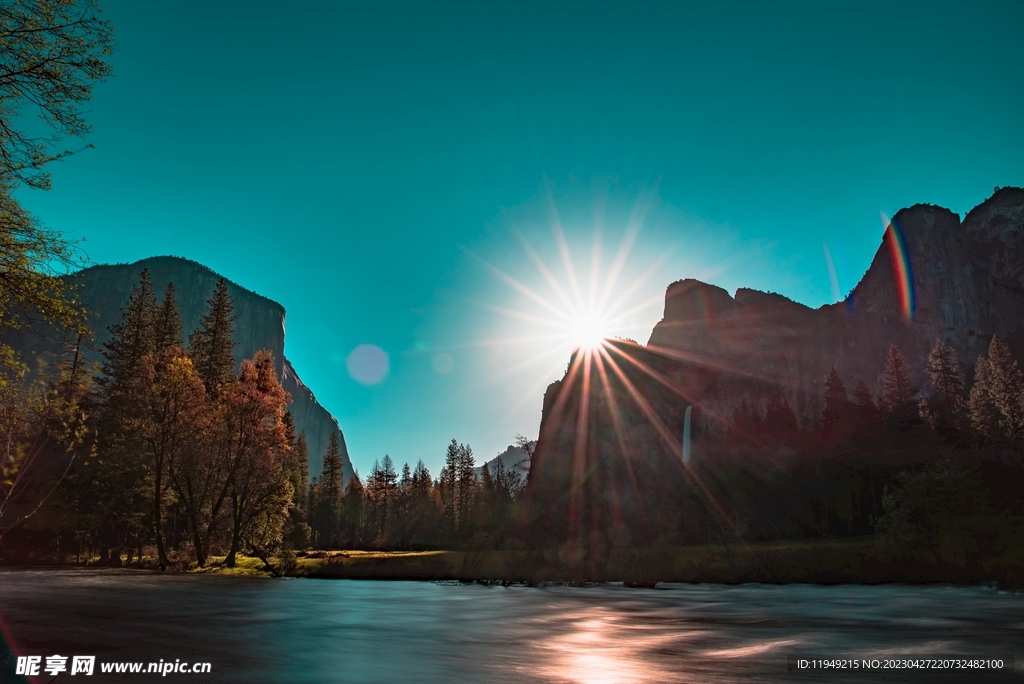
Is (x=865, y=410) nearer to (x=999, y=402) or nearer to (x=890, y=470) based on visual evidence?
(x=890, y=470)

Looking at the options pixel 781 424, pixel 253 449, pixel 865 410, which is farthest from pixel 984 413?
pixel 253 449

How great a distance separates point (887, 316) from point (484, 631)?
193 m

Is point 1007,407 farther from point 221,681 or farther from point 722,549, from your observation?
point 221,681

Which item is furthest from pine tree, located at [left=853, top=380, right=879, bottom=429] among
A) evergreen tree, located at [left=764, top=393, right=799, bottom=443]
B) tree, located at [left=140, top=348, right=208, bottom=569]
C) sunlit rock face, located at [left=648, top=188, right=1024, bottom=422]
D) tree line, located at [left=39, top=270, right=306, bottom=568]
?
tree, located at [left=140, top=348, right=208, bottom=569]

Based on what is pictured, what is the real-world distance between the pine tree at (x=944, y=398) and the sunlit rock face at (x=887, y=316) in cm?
4681

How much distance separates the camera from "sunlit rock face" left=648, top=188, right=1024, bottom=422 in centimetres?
15762

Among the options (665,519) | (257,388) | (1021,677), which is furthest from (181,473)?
(665,519)

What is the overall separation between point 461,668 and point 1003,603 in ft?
93.0

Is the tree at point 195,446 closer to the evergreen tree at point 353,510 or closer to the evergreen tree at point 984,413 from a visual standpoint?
the evergreen tree at point 353,510

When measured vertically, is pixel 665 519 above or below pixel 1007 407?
below

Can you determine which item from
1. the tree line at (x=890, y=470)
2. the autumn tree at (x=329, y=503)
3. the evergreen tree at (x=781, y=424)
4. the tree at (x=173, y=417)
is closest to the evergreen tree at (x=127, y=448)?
the tree at (x=173, y=417)

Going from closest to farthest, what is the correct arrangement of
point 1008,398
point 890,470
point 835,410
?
point 1008,398
point 890,470
point 835,410

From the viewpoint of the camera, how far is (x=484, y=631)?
70.4 feet

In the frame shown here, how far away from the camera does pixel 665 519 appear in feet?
297
